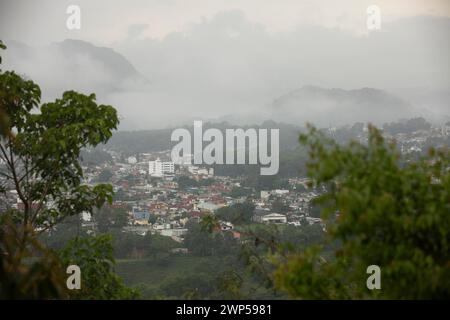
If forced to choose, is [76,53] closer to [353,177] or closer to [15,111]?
[15,111]

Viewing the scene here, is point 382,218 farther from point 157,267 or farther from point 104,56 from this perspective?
point 104,56

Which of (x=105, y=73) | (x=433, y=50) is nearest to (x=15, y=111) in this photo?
(x=105, y=73)

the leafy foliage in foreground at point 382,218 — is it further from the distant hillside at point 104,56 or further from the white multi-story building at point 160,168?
the distant hillside at point 104,56

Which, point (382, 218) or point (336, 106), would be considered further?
point (336, 106)

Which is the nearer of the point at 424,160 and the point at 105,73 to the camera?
the point at 424,160

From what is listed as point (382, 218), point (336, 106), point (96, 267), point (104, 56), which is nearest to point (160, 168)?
point (104, 56)

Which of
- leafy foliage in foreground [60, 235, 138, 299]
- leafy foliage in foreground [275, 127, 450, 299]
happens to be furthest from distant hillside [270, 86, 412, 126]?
leafy foliage in foreground [275, 127, 450, 299]

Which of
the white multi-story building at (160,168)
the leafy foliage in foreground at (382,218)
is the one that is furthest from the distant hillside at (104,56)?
the leafy foliage in foreground at (382,218)
